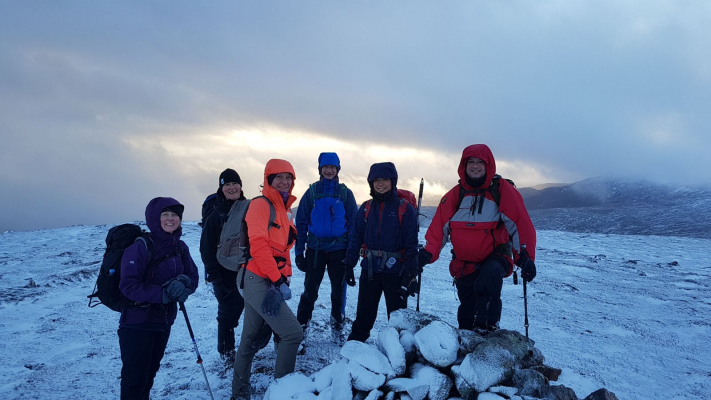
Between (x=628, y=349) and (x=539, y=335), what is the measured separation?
1.37 metres

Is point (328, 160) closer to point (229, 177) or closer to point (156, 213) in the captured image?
point (229, 177)

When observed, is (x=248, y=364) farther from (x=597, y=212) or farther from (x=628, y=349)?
(x=597, y=212)

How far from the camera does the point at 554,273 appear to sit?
11828 millimetres

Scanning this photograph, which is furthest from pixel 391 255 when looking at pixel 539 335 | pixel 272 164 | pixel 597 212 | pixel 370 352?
pixel 597 212

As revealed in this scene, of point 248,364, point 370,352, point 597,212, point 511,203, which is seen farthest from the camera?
point 597,212

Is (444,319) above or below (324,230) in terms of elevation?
below

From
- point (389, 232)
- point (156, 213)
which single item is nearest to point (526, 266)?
point (389, 232)

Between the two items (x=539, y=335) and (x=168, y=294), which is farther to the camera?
(x=539, y=335)

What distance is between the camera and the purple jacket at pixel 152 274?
319 centimetres

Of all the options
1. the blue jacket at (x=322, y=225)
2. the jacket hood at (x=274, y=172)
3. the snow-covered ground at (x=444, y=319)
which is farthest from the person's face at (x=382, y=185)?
the snow-covered ground at (x=444, y=319)

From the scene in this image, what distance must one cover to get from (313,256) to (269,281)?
1644 millimetres

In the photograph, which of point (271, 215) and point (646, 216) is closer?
point (271, 215)

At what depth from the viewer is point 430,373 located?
10.2 ft

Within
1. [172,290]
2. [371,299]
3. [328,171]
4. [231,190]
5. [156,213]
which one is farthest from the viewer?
[328,171]
